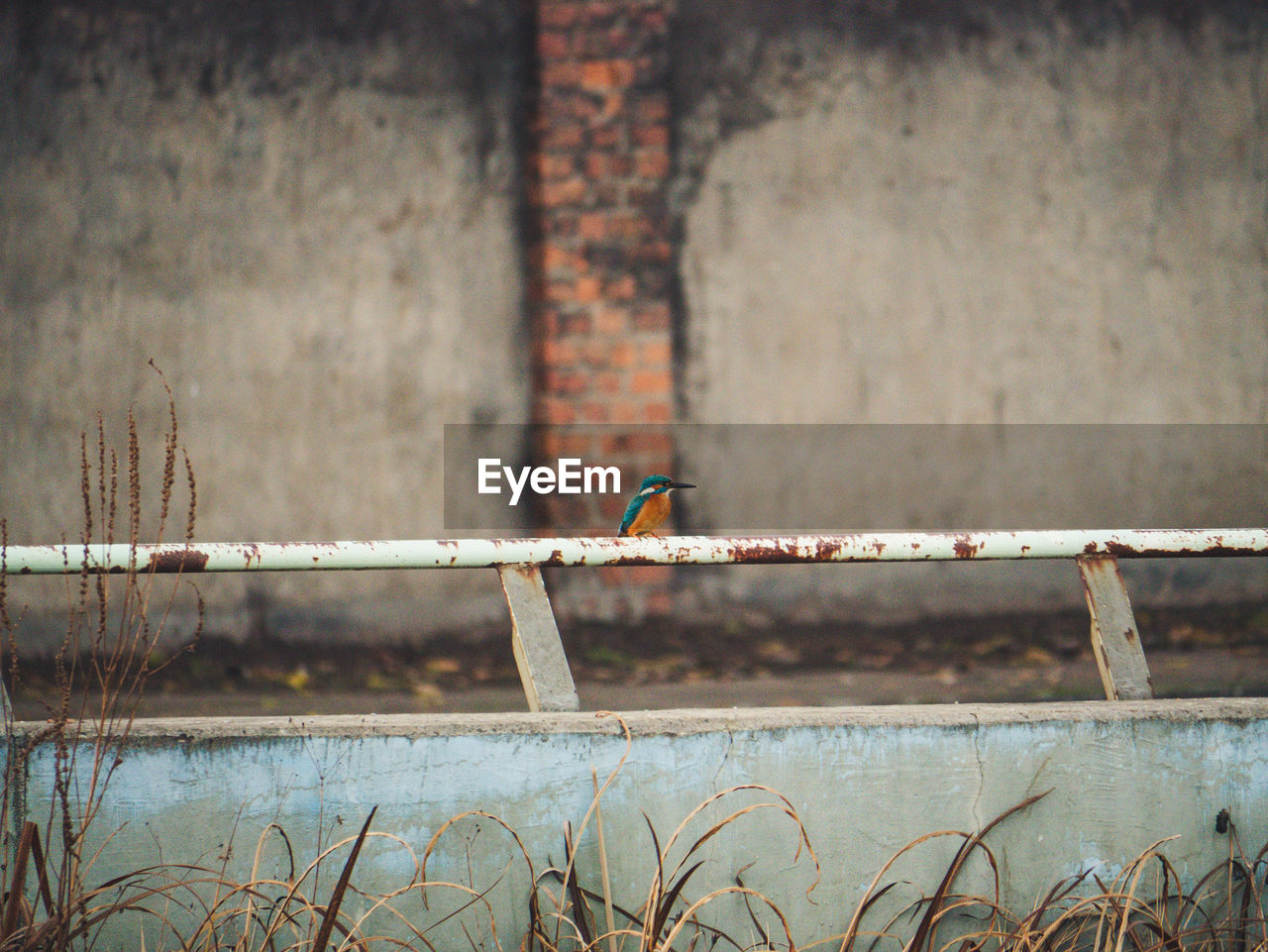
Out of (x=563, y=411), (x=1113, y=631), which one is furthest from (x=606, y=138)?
(x=1113, y=631)

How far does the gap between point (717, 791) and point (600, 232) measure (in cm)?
337

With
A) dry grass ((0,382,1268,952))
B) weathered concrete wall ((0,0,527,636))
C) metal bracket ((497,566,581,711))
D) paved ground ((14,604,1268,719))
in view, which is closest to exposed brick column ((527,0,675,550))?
weathered concrete wall ((0,0,527,636))

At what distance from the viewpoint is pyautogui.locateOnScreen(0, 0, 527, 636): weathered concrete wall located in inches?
189

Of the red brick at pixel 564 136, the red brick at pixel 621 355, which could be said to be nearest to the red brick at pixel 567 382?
the red brick at pixel 621 355

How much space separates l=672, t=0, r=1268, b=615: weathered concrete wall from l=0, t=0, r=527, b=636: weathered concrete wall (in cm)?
125

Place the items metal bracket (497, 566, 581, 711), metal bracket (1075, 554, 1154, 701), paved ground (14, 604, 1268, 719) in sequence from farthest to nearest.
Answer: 1. paved ground (14, 604, 1268, 719)
2. metal bracket (1075, 554, 1154, 701)
3. metal bracket (497, 566, 581, 711)

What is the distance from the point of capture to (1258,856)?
1728 millimetres

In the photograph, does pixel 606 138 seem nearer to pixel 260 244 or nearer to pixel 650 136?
pixel 650 136

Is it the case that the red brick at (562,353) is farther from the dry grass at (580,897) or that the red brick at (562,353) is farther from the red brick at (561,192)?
the dry grass at (580,897)

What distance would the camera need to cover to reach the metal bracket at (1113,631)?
6.45 ft

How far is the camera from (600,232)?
4570 millimetres

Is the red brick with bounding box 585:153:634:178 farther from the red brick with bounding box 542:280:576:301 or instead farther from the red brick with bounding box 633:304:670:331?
the red brick with bounding box 633:304:670:331

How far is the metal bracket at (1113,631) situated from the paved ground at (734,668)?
1.85 metres

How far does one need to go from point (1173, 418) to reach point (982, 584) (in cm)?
139
